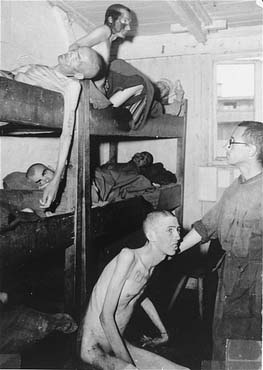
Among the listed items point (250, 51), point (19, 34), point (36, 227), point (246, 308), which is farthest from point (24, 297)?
point (250, 51)

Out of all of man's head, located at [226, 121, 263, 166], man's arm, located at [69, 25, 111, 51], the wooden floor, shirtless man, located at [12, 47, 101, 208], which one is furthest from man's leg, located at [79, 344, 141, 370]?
man's arm, located at [69, 25, 111, 51]

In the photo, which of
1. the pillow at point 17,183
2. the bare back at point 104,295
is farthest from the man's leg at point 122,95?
the bare back at point 104,295

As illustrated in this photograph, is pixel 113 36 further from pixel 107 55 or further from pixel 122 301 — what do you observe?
pixel 122 301

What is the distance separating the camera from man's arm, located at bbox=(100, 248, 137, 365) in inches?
79.3

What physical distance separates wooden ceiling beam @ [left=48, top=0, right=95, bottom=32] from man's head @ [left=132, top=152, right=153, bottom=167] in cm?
151

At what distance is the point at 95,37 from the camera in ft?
9.62

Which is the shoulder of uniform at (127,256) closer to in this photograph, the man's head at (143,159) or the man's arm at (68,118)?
the man's arm at (68,118)

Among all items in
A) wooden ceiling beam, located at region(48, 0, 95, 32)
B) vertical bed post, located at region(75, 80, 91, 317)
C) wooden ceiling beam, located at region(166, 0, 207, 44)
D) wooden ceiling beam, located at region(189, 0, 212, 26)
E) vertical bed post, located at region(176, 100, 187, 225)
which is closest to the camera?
vertical bed post, located at region(75, 80, 91, 317)

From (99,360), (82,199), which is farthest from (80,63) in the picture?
(99,360)

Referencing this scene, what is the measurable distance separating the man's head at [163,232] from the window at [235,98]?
106 inches

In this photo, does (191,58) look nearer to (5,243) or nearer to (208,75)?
(208,75)

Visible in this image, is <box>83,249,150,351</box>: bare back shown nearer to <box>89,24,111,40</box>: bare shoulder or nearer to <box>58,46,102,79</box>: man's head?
<box>58,46,102,79</box>: man's head

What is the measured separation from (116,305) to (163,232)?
1.51 ft

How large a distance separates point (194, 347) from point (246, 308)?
4.21 ft
